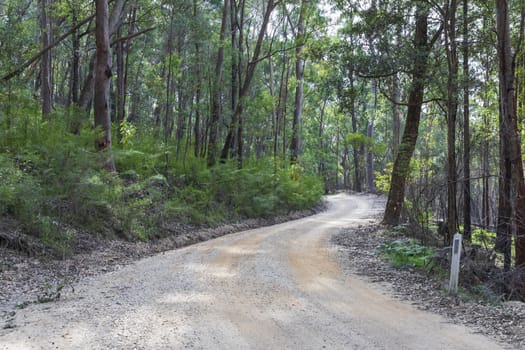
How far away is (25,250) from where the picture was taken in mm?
8922

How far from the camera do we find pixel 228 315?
5.94 m

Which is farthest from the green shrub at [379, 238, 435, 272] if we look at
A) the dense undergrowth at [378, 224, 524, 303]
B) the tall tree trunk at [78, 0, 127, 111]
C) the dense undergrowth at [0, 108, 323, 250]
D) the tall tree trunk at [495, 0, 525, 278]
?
the tall tree trunk at [78, 0, 127, 111]

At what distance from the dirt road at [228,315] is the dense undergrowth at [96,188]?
240 centimetres

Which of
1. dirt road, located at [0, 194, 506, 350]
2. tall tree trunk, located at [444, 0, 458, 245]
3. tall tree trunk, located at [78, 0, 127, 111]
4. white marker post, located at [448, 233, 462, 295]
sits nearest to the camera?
dirt road, located at [0, 194, 506, 350]

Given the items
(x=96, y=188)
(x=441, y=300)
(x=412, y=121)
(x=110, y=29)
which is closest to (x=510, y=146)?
(x=441, y=300)

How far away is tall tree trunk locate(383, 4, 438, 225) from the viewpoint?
1438 cm

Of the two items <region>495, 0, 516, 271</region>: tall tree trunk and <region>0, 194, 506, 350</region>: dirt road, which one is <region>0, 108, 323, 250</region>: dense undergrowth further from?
<region>495, 0, 516, 271</region>: tall tree trunk

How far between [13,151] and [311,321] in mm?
9730

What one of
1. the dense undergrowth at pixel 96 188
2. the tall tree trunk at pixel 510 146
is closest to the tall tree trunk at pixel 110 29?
the dense undergrowth at pixel 96 188

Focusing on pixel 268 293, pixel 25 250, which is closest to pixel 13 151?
pixel 25 250

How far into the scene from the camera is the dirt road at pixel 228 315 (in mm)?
5004

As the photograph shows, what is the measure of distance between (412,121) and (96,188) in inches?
465

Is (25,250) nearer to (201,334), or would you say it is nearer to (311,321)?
(201,334)

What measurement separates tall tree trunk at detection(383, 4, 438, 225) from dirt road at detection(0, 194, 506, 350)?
317 inches
